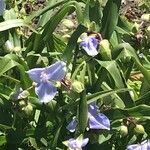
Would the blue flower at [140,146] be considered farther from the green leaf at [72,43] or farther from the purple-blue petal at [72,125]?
the green leaf at [72,43]

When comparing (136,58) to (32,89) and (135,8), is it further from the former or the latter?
(135,8)

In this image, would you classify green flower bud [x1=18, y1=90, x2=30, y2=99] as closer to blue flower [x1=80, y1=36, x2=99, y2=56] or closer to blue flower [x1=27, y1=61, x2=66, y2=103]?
blue flower [x1=27, y1=61, x2=66, y2=103]

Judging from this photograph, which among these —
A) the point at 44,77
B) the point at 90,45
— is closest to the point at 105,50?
the point at 90,45

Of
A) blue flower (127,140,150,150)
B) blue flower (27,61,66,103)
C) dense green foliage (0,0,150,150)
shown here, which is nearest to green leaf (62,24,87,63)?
dense green foliage (0,0,150,150)

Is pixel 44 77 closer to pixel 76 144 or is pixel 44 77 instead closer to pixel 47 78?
pixel 47 78

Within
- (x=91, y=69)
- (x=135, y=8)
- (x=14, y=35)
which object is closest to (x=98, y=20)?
(x=91, y=69)

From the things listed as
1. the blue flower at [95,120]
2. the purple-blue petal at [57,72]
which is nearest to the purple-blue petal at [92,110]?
the blue flower at [95,120]
